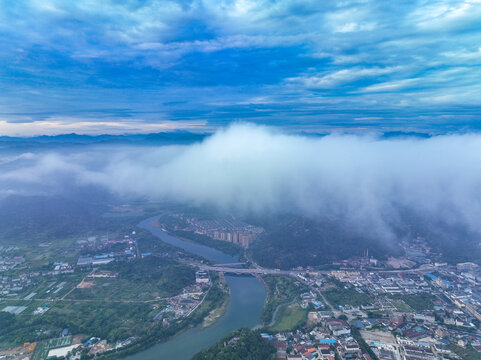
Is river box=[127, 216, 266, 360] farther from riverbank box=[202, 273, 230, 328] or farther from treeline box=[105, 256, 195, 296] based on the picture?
treeline box=[105, 256, 195, 296]

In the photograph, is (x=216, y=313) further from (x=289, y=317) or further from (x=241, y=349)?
(x=241, y=349)

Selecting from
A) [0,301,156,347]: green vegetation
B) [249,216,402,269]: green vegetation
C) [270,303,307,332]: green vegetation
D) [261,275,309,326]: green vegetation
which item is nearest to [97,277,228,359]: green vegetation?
[0,301,156,347]: green vegetation

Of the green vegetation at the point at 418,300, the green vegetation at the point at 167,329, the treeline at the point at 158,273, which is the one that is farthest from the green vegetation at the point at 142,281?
the green vegetation at the point at 418,300

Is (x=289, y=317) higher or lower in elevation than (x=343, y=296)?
higher

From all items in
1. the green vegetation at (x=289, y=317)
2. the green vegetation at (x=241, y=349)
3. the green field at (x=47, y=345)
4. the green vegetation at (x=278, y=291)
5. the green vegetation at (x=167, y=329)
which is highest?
the green vegetation at (x=241, y=349)

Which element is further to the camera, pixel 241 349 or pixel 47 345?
pixel 47 345

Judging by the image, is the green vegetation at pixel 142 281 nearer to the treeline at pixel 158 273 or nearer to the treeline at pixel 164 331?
the treeline at pixel 158 273

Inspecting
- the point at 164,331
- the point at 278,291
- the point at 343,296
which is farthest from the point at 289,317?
the point at 164,331
